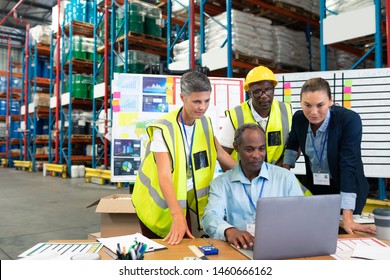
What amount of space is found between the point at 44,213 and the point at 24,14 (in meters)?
18.6

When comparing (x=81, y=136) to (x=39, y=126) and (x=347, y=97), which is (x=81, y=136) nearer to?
(x=39, y=126)

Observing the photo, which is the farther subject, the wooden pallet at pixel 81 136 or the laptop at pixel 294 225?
the wooden pallet at pixel 81 136

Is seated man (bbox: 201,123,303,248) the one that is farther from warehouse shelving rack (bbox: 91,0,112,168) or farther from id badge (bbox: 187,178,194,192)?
warehouse shelving rack (bbox: 91,0,112,168)

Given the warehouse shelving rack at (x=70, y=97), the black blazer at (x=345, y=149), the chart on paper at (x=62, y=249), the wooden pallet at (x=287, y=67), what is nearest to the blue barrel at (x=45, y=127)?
the warehouse shelving rack at (x=70, y=97)

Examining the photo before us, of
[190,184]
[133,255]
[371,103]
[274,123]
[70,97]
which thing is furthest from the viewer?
[70,97]

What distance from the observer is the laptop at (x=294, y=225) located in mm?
1360

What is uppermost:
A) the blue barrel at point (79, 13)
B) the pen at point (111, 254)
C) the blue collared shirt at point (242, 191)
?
the blue barrel at point (79, 13)

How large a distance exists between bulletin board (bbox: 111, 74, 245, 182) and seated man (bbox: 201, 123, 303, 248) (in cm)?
199

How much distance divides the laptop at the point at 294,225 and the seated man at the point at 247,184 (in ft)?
1.85

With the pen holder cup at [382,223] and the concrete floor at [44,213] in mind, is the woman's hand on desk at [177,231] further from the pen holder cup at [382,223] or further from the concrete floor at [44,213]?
the concrete floor at [44,213]

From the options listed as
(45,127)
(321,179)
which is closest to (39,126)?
(45,127)

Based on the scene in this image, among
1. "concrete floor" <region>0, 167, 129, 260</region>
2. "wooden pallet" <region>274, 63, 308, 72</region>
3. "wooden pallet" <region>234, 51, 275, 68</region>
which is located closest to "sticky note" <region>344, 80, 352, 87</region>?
"wooden pallet" <region>234, 51, 275, 68</region>

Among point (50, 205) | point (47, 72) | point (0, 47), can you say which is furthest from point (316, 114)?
point (0, 47)

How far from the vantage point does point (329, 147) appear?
2.34 metres
